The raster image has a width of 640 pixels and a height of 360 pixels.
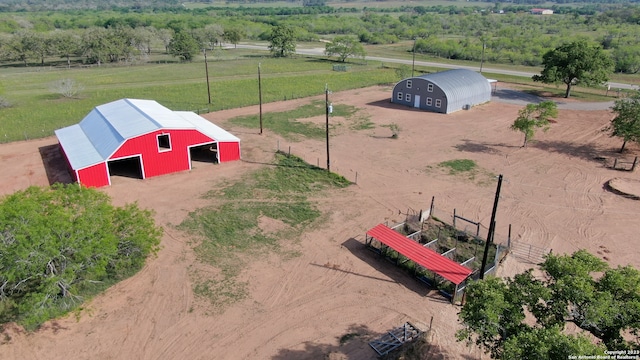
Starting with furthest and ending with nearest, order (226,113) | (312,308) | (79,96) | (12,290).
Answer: (79,96)
(226,113)
(312,308)
(12,290)

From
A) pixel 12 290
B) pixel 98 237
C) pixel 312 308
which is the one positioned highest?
pixel 98 237

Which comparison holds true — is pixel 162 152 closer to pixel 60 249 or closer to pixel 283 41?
pixel 60 249

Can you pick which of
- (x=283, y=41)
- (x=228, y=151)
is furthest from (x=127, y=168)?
(x=283, y=41)

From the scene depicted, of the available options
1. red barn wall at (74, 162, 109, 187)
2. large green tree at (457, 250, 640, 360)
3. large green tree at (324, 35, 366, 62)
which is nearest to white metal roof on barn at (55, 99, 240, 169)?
red barn wall at (74, 162, 109, 187)

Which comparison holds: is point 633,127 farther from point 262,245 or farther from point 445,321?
point 262,245

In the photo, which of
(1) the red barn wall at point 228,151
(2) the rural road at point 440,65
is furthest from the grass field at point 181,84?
→ (1) the red barn wall at point 228,151

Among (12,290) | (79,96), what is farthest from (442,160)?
(79,96)

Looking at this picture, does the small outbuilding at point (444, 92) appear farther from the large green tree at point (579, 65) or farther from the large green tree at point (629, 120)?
the large green tree at point (629, 120)

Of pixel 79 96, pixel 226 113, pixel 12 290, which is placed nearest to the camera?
pixel 12 290
